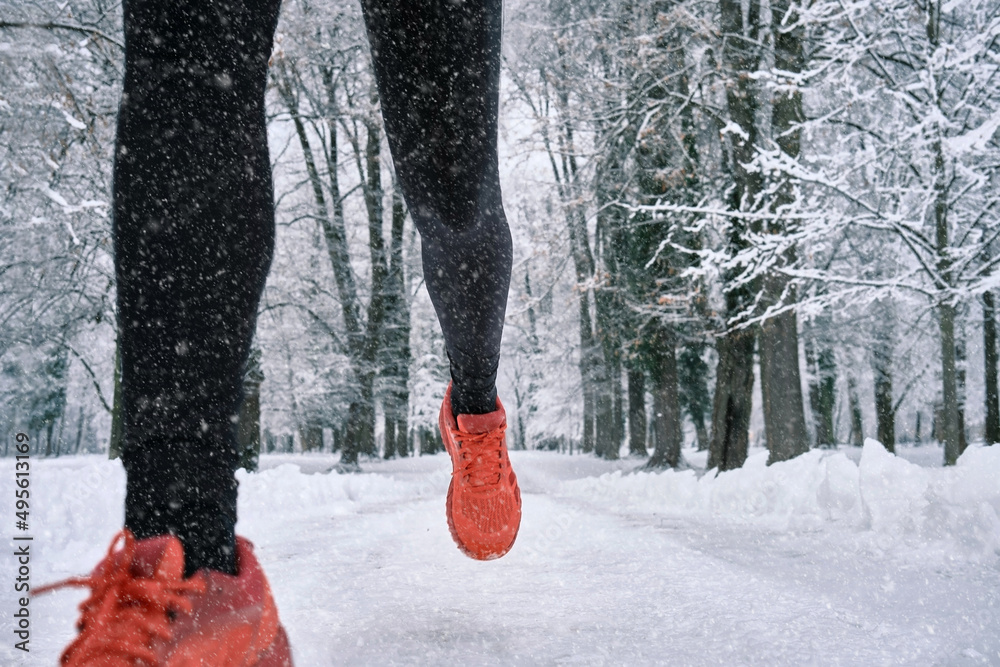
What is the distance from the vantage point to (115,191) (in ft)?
3.45

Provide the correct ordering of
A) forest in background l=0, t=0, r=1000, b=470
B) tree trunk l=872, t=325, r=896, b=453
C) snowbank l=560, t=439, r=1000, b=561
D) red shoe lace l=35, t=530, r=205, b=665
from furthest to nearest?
tree trunk l=872, t=325, r=896, b=453 < forest in background l=0, t=0, r=1000, b=470 < snowbank l=560, t=439, r=1000, b=561 < red shoe lace l=35, t=530, r=205, b=665

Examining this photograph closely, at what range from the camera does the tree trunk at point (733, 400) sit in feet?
34.4

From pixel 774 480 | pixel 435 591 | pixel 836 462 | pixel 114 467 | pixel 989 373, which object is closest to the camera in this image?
pixel 435 591

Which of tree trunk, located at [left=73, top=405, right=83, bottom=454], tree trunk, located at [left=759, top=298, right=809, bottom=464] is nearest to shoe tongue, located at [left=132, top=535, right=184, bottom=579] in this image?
tree trunk, located at [left=759, top=298, right=809, bottom=464]

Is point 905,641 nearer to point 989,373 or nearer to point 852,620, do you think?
point 852,620

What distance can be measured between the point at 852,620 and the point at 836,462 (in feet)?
9.08

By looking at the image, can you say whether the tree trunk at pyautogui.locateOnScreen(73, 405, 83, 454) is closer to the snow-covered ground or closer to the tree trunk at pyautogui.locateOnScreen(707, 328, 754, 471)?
the tree trunk at pyautogui.locateOnScreen(707, 328, 754, 471)

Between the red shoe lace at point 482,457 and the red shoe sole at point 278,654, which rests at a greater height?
the red shoe lace at point 482,457

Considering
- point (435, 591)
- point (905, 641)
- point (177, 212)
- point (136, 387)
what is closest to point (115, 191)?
point (177, 212)

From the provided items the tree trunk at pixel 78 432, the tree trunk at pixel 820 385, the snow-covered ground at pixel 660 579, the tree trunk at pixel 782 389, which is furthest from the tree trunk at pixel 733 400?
the tree trunk at pixel 78 432

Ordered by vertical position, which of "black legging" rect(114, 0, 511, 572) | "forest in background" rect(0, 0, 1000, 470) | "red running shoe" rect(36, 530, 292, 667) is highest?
"forest in background" rect(0, 0, 1000, 470)

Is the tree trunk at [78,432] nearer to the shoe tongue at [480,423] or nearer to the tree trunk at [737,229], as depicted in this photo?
the tree trunk at [737,229]

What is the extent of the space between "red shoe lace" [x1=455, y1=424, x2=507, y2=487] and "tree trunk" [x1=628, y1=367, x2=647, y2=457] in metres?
16.8

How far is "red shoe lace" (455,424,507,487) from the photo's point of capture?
1.70 meters
